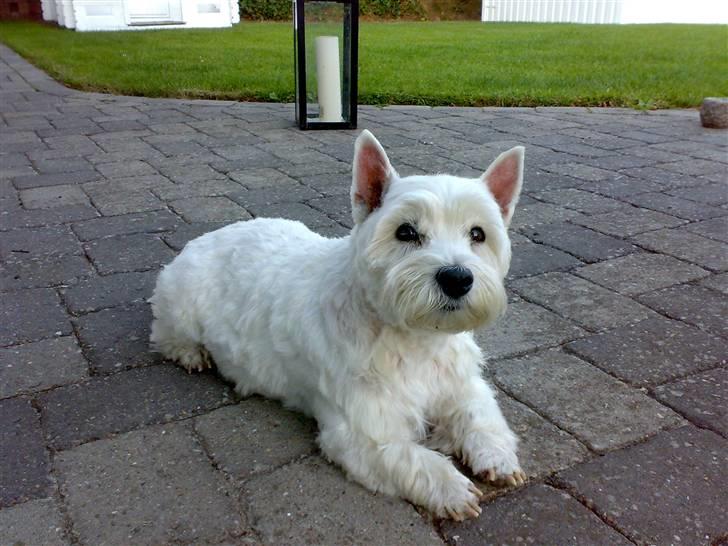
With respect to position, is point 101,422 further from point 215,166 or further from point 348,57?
point 348,57

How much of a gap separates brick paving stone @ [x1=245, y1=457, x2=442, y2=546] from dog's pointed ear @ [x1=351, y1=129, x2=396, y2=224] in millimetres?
968

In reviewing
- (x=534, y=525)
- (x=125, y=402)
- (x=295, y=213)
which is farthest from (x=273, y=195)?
(x=534, y=525)

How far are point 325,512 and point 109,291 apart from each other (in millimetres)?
2321

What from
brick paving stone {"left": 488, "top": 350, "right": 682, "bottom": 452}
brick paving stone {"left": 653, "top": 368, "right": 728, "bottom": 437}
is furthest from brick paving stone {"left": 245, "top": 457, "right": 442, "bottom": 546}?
brick paving stone {"left": 653, "top": 368, "right": 728, "bottom": 437}

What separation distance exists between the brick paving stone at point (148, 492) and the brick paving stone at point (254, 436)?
3.0 inches

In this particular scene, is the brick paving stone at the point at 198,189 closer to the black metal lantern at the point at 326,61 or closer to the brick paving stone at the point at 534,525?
the black metal lantern at the point at 326,61

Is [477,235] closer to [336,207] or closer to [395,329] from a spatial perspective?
[395,329]

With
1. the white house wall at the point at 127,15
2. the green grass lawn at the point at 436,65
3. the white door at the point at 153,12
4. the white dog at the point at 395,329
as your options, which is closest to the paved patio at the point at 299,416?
the white dog at the point at 395,329

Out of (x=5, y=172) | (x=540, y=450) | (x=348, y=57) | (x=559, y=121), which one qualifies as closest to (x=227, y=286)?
(x=540, y=450)

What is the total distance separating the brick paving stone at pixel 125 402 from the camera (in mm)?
2857

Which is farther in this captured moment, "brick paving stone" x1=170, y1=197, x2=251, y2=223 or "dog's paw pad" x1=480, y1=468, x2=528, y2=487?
"brick paving stone" x1=170, y1=197, x2=251, y2=223

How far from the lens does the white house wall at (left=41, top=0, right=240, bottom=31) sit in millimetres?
20500

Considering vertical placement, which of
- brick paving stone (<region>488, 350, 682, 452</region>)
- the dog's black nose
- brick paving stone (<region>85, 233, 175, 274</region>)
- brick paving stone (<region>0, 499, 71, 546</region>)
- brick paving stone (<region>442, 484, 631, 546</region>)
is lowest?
brick paving stone (<region>0, 499, 71, 546</region>)

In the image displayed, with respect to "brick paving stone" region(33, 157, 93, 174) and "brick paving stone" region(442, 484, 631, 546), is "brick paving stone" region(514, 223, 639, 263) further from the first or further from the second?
"brick paving stone" region(33, 157, 93, 174)
